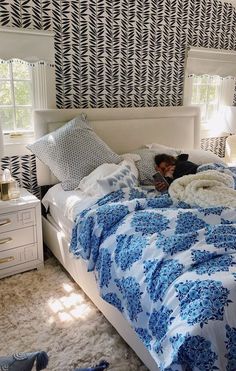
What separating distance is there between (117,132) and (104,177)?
886 mm

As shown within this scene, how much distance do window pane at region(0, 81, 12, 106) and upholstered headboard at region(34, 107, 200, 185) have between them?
0.87 feet

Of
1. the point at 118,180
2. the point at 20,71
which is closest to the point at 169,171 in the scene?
the point at 118,180

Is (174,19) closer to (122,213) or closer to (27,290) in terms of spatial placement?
(122,213)

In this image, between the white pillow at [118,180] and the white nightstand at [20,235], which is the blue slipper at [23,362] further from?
the white nightstand at [20,235]

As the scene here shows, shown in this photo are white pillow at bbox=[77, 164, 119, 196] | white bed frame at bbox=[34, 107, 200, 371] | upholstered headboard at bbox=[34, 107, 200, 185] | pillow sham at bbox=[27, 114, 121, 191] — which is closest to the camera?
white bed frame at bbox=[34, 107, 200, 371]

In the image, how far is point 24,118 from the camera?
8.89 ft

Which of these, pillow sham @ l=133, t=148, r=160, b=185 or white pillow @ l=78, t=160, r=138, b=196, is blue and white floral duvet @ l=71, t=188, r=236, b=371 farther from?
pillow sham @ l=133, t=148, r=160, b=185

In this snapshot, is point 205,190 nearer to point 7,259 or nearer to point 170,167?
point 170,167

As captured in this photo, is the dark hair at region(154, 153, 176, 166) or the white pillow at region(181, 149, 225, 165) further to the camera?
the white pillow at region(181, 149, 225, 165)

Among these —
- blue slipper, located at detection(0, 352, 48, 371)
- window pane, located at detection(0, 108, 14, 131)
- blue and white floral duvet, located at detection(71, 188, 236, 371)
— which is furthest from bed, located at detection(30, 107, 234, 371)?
blue slipper, located at detection(0, 352, 48, 371)

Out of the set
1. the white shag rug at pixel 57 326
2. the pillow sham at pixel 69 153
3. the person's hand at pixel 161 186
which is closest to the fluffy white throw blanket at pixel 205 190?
the person's hand at pixel 161 186

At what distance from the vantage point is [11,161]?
2670mm

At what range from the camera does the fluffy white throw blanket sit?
180 centimetres

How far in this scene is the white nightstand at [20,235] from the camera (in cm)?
227
